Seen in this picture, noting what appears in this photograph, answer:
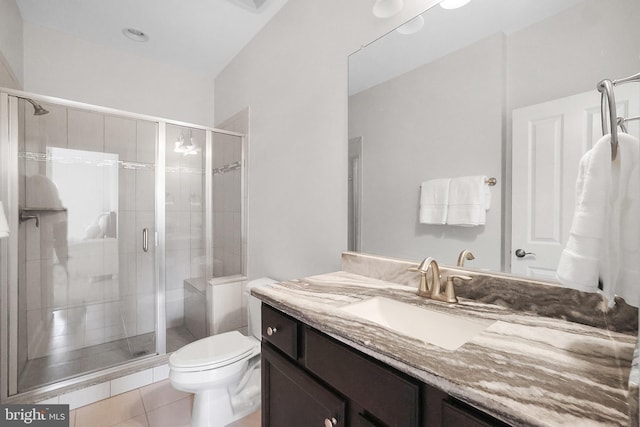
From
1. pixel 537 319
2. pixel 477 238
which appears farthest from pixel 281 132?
pixel 537 319

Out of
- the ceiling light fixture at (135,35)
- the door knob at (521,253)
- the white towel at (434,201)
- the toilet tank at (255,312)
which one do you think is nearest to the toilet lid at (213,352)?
the toilet tank at (255,312)

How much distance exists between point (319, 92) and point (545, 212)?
1234 mm

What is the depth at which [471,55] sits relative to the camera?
1030 mm

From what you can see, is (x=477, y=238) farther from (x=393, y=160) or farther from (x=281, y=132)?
(x=281, y=132)

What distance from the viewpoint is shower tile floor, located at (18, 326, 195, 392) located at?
1.73m

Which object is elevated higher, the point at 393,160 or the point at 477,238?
the point at 393,160

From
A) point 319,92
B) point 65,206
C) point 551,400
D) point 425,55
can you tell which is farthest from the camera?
point 65,206

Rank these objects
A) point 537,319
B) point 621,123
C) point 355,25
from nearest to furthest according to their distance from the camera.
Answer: point 621,123 → point 537,319 → point 355,25

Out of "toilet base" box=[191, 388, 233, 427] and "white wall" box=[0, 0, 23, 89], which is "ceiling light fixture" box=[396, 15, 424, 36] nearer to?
"toilet base" box=[191, 388, 233, 427]

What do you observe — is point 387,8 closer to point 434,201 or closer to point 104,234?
point 434,201

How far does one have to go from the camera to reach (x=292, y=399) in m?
0.94

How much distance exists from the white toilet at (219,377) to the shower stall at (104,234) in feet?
2.36

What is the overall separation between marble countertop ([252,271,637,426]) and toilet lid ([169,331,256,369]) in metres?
0.83

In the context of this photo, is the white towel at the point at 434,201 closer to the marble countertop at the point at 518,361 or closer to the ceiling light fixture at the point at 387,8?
the marble countertop at the point at 518,361
